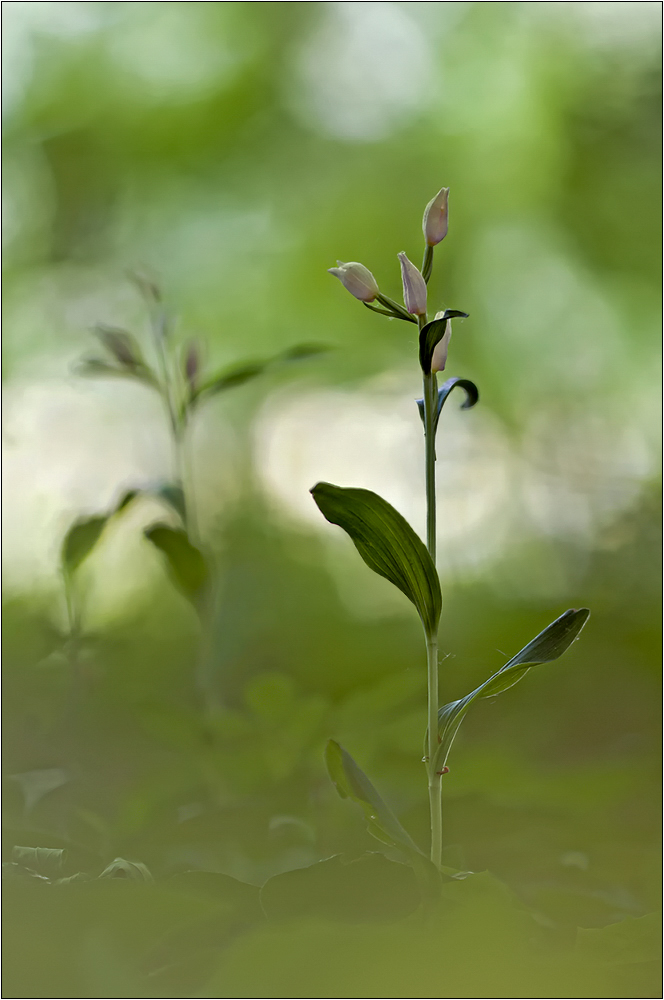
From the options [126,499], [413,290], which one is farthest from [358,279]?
[126,499]

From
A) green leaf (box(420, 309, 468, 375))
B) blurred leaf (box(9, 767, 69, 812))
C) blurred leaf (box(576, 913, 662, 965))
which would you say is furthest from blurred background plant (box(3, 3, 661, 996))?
green leaf (box(420, 309, 468, 375))

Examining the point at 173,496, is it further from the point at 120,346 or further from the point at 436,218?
the point at 436,218

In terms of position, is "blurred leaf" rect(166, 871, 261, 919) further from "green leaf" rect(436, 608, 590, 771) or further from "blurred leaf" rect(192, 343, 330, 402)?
"blurred leaf" rect(192, 343, 330, 402)

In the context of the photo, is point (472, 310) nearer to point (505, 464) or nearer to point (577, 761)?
point (505, 464)

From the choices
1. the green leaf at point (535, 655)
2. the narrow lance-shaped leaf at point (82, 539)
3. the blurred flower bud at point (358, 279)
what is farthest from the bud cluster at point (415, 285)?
the narrow lance-shaped leaf at point (82, 539)

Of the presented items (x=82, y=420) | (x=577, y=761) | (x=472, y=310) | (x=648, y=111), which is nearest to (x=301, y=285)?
(x=472, y=310)

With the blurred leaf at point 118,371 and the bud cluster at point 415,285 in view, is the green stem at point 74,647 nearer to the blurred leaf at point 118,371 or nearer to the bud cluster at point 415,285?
the blurred leaf at point 118,371
